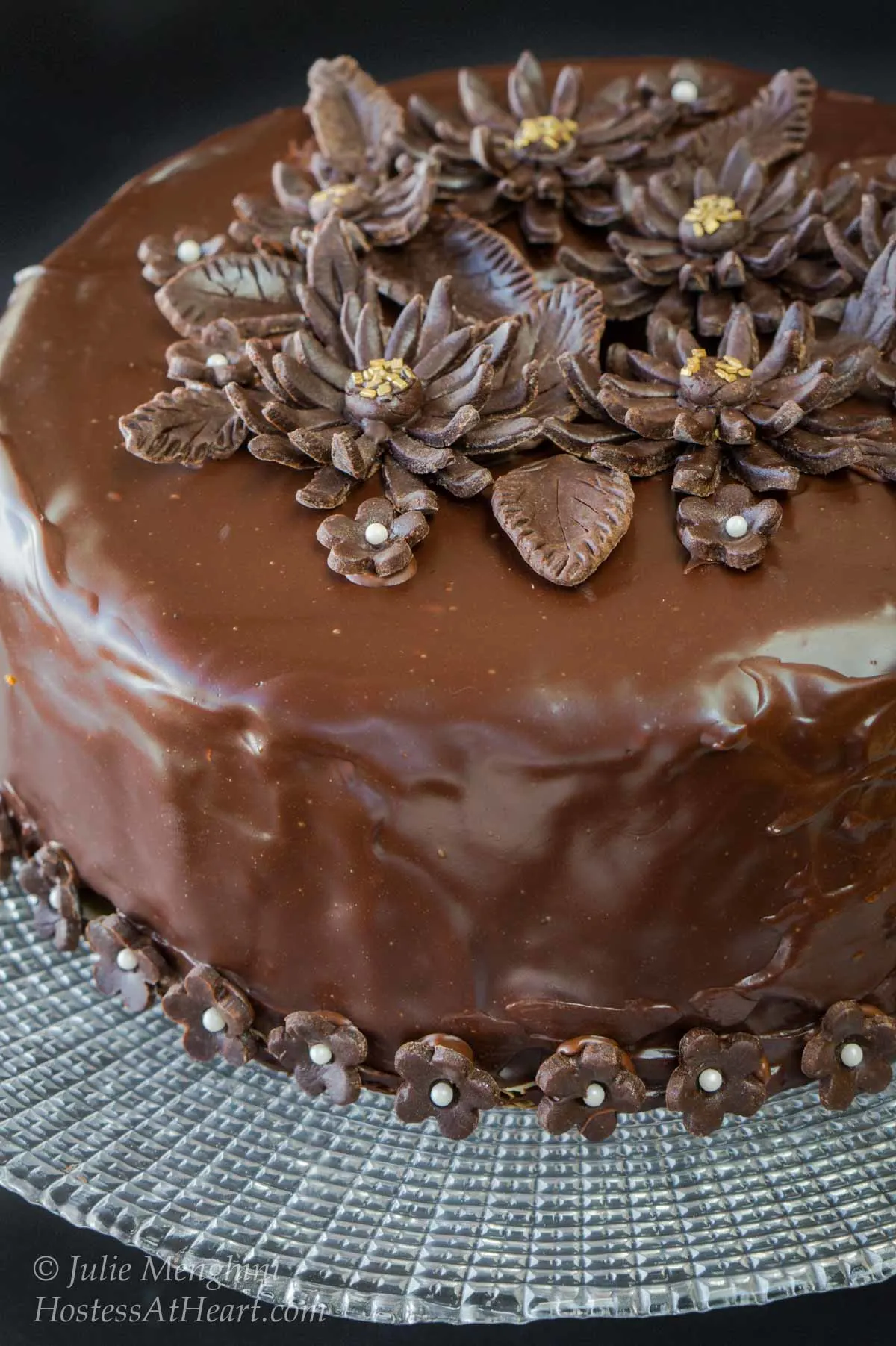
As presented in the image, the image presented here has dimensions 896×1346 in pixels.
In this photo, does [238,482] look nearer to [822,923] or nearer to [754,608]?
[754,608]

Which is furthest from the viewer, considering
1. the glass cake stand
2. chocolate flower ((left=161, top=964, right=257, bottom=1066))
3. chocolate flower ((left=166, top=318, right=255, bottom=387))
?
chocolate flower ((left=166, top=318, right=255, bottom=387))

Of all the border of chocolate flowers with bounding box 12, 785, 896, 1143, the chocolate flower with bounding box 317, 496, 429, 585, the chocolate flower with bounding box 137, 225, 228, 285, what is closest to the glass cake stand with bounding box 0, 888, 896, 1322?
the border of chocolate flowers with bounding box 12, 785, 896, 1143

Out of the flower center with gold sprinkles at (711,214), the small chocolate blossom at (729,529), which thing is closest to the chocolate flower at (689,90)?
the flower center with gold sprinkles at (711,214)

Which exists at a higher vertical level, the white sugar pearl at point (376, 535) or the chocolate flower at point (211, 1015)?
the white sugar pearl at point (376, 535)

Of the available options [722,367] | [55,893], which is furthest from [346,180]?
[55,893]

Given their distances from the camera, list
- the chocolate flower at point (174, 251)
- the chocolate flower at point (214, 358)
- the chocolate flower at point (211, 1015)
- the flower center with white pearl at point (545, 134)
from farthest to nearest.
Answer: the flower center with white pearl at point (545, 134) < the chocolate flower at point (174, 251) < the chocolate flower at point (214, 358) < the chocolate flower at point (211, 1015)

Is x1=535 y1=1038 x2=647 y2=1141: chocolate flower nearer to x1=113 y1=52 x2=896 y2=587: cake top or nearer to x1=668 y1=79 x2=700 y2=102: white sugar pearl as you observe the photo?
x1=113 y1=52 x2=896 y2=587: cake top

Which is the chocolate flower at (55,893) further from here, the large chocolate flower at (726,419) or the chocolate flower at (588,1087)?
the large chocolate flower at (726,419)
